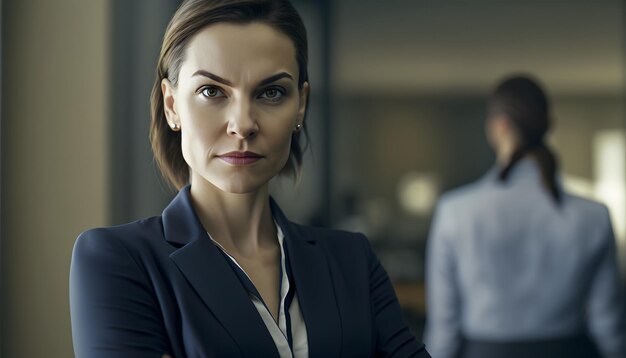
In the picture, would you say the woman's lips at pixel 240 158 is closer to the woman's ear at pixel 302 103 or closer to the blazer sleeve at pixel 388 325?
the woman's ear at pixel 302 103

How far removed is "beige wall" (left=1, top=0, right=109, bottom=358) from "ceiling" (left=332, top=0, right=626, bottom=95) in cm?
204

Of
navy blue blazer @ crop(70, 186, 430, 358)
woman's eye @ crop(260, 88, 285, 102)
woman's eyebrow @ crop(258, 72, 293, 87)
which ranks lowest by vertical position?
navy blue blazer @ crop(70, 186, 430, 358)

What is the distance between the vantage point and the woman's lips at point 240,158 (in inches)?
45.9

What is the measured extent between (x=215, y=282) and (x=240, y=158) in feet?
0.59

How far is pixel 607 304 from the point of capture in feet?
8.84

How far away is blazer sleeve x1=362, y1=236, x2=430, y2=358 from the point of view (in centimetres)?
130

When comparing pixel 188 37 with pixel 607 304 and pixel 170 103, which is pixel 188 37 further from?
pixel 607 304

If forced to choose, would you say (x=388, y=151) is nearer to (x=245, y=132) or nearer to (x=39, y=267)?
(x=39, y=267)

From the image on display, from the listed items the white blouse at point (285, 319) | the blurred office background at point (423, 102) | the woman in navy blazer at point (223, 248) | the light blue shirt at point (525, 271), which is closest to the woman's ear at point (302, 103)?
the woman in navy blazer at point (223, 248)

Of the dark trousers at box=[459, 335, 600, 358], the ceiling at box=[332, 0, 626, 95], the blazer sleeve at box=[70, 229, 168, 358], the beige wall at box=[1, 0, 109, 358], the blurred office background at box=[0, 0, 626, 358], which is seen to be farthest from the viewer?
the ceiling at box=[332, 0, 626, 95]

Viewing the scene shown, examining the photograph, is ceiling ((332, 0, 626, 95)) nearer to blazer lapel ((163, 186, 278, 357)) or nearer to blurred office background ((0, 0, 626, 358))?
blurred office background ((0, 0, 626, 358))

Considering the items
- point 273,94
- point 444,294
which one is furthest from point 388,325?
point 444,294

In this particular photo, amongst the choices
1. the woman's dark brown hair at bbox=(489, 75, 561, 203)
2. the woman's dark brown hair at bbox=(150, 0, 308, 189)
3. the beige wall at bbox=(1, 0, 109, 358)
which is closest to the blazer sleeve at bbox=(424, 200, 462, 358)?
the woman's dark brown hair at bbox=(489, 75, 561, 203)

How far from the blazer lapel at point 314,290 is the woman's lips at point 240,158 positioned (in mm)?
190
